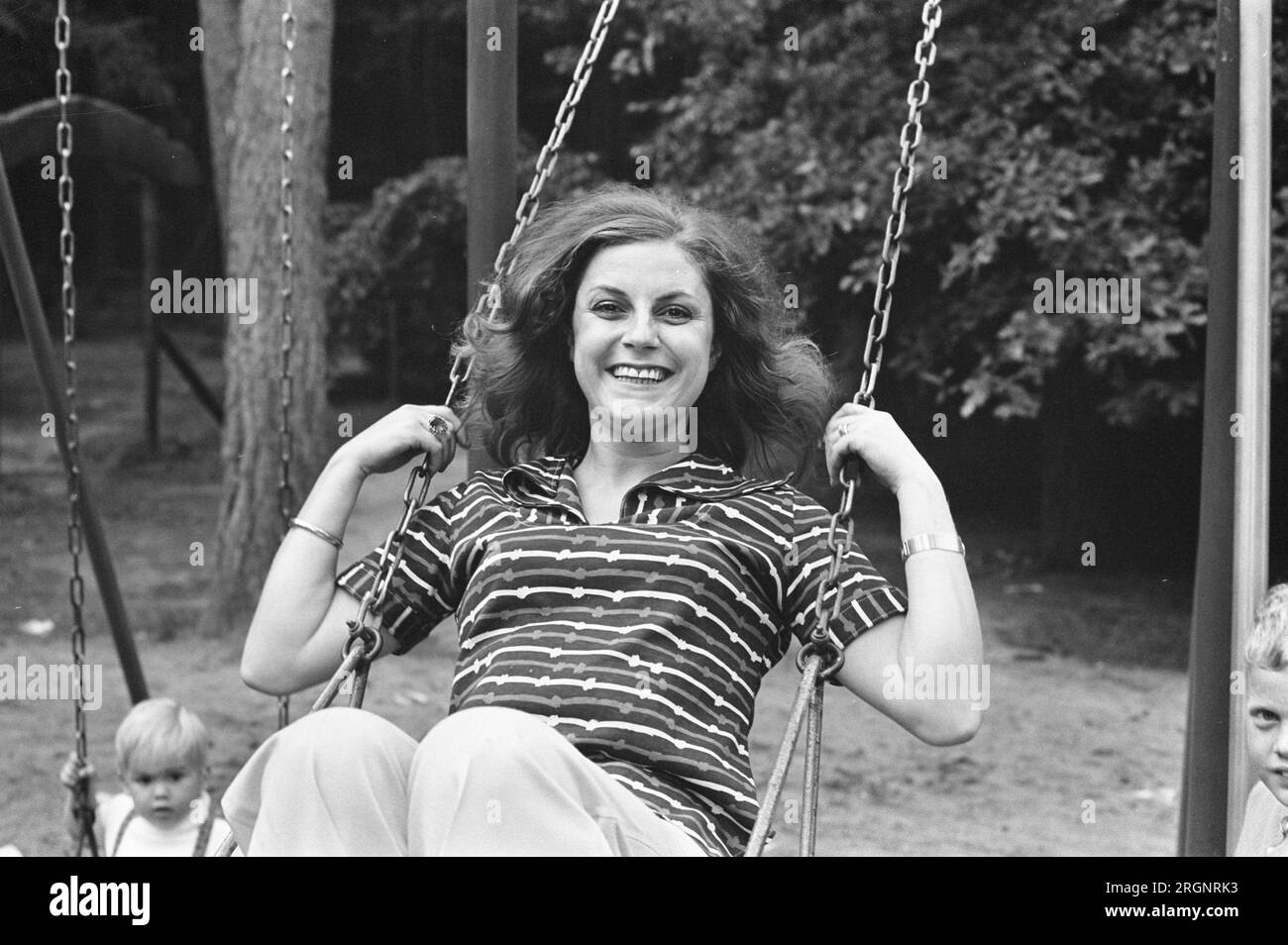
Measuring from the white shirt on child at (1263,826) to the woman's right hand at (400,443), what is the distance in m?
1.12

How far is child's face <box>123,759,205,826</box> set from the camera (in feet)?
9.06

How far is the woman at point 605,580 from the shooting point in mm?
1719

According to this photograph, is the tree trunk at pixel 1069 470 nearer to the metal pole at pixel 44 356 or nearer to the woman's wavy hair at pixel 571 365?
the metal pole at pixel 44 356

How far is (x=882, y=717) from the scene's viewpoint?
263 inches

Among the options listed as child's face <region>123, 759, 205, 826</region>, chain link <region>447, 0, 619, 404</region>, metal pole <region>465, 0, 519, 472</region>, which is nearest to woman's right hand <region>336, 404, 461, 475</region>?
chain link <region>447, 0, 619, 404</region>

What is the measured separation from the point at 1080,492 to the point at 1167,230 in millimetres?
1679

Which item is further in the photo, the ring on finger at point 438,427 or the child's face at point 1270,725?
the ring on finger at point 438,427

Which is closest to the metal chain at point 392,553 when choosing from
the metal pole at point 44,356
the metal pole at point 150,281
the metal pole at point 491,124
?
the metal pole at point 491,124

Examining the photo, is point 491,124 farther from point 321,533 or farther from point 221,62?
point 221,62

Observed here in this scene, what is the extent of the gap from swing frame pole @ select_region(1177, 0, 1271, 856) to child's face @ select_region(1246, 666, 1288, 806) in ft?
2.11

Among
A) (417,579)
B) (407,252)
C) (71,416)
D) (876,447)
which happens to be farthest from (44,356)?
(407,252)
